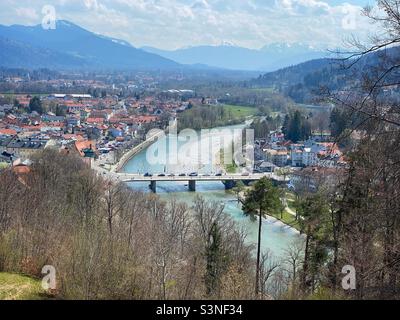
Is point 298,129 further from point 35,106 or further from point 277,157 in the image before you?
point 35,106

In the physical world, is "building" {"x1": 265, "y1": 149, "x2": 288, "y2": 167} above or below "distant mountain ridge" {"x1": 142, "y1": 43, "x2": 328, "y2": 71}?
below

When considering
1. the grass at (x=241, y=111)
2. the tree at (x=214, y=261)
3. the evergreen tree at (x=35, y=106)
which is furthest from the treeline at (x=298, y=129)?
the tree at (x=214, y=261)

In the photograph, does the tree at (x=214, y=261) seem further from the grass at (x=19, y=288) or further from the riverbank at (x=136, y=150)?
the riverbank at (x=136, y=150)

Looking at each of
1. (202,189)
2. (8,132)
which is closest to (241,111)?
(8,132)

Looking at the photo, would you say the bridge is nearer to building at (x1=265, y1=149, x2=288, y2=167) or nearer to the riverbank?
the riverbank

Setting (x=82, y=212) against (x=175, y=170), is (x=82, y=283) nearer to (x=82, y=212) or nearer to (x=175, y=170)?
(x=82, y=212)

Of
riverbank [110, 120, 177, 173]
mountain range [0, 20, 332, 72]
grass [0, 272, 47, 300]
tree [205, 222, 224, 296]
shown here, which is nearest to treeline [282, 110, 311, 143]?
riverbank [110, 120, 177, 173]
